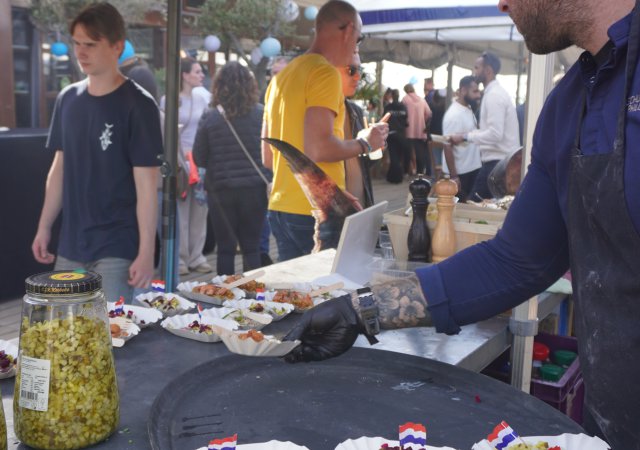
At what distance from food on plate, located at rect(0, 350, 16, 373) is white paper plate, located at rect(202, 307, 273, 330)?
48 centimetres

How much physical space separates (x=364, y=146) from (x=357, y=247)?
1111 mm

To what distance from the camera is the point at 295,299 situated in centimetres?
193

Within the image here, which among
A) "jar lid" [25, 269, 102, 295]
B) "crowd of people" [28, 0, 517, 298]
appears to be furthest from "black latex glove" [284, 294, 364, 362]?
"crowd of people" [28, 0, 517, 298]

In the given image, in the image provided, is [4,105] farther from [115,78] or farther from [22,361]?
[22,361]

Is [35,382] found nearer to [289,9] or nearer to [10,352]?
[10,352]

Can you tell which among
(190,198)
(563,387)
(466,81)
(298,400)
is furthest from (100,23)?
(466,81)

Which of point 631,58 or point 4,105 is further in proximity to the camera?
A: point 4,105

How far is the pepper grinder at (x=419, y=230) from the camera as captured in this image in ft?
7.34

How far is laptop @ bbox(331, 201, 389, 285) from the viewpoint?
2.16 meters

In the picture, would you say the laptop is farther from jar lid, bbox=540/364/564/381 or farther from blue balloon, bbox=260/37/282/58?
blue balloon, bbox=260/37/282/58

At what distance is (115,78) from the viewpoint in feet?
9.05

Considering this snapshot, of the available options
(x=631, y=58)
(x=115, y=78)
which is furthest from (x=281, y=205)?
(x=631, y=58)

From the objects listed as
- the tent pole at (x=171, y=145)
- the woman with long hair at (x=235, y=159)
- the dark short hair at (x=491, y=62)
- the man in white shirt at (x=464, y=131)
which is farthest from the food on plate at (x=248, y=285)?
the dark short hair at (x=491, y=62)

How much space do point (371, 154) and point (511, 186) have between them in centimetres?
70
